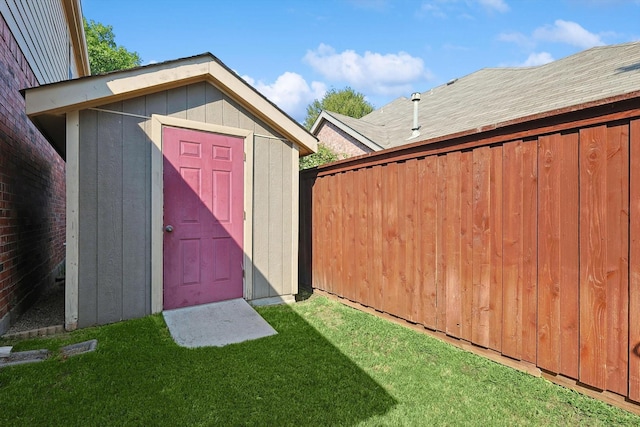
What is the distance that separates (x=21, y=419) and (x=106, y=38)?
112 feet

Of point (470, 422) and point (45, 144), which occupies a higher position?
point (45, 144)

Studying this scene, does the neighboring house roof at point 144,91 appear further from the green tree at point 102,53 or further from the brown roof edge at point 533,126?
the green tree at point 102,53

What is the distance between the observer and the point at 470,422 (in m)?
1.91

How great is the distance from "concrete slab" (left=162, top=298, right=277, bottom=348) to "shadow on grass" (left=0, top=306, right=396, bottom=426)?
0.17 meters

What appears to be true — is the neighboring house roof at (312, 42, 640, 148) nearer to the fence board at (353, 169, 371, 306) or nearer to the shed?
the fence board at (353, 169, 371, 306)

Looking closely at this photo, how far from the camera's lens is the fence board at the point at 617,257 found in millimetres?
1954

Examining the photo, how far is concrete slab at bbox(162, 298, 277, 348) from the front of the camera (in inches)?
123

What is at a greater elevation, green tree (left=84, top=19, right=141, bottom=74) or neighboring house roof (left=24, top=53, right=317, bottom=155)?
green tree (left=84, top=19, right=141, bottom=74)

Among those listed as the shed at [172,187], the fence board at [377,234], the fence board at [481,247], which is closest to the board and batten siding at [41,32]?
the shed at [172,187]

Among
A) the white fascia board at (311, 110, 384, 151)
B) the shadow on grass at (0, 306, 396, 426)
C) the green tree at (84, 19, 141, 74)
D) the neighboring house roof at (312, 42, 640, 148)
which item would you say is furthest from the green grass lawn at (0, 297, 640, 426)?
the green tree at (84, 19, 141, 74)

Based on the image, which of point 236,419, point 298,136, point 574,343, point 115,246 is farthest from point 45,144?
point 574,343

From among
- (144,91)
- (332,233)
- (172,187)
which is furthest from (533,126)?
(144,91)

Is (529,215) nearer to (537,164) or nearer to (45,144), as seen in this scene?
(537,164)

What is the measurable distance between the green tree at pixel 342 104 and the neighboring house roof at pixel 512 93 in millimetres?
18048
